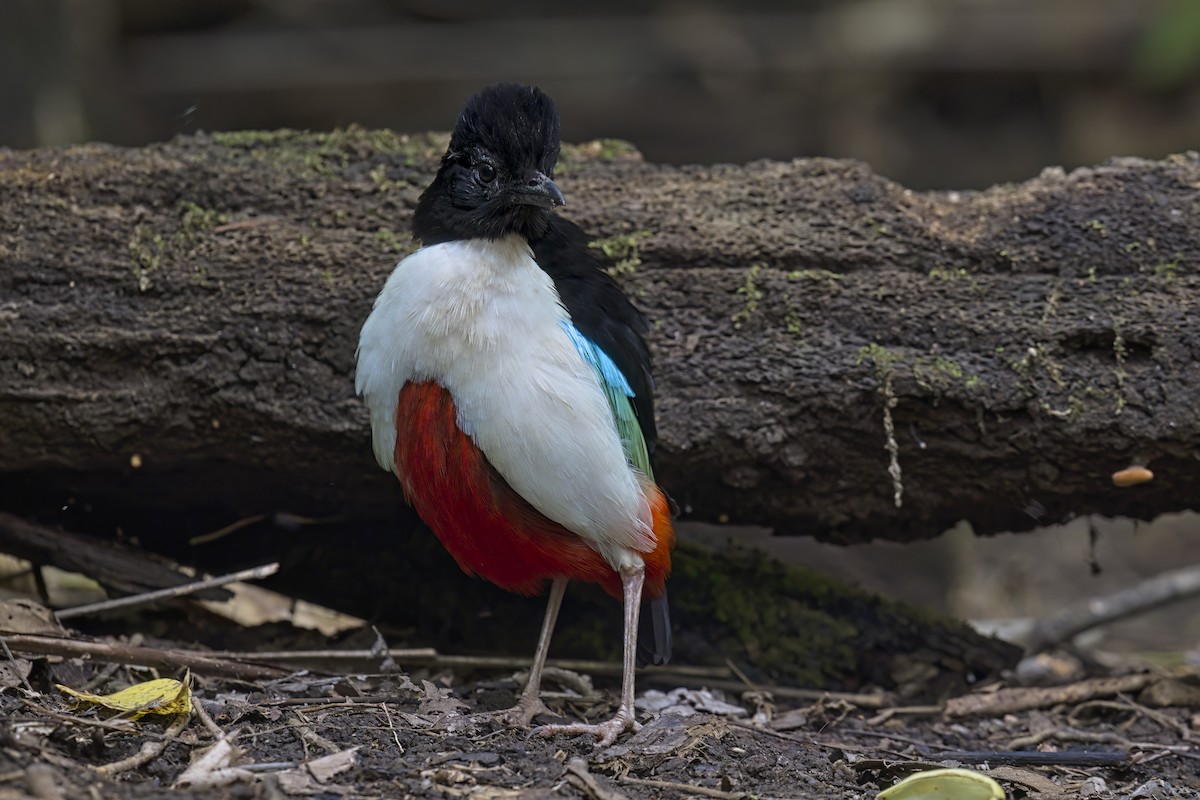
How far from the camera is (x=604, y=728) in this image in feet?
12.7

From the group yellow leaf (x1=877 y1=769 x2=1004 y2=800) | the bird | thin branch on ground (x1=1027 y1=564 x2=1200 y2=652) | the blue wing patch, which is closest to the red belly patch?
the bird

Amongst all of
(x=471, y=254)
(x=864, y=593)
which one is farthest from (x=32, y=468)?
(x=864, y=593)

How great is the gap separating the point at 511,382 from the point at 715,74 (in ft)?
24.2

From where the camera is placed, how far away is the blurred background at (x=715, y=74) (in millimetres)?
10344

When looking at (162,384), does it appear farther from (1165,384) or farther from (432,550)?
(1165,384)

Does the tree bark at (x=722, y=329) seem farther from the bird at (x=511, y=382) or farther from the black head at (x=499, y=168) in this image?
the black head at (x=499, y=168)

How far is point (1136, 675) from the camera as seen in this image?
512 centimetres

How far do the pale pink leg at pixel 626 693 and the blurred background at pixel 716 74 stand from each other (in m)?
6.93

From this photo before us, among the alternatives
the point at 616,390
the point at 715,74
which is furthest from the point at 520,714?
the point at 715,74

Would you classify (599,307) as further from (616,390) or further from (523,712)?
(523,712)

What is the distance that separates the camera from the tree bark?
4465 millimetres

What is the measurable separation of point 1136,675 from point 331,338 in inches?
146

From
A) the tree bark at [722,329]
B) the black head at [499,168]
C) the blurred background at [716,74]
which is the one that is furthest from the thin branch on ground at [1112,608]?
the black head at [499,168]

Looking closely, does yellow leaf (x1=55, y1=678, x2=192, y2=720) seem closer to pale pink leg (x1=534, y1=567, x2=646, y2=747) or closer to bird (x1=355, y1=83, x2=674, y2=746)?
bird (x1=355, y1=83, x2=674, y2=746)
